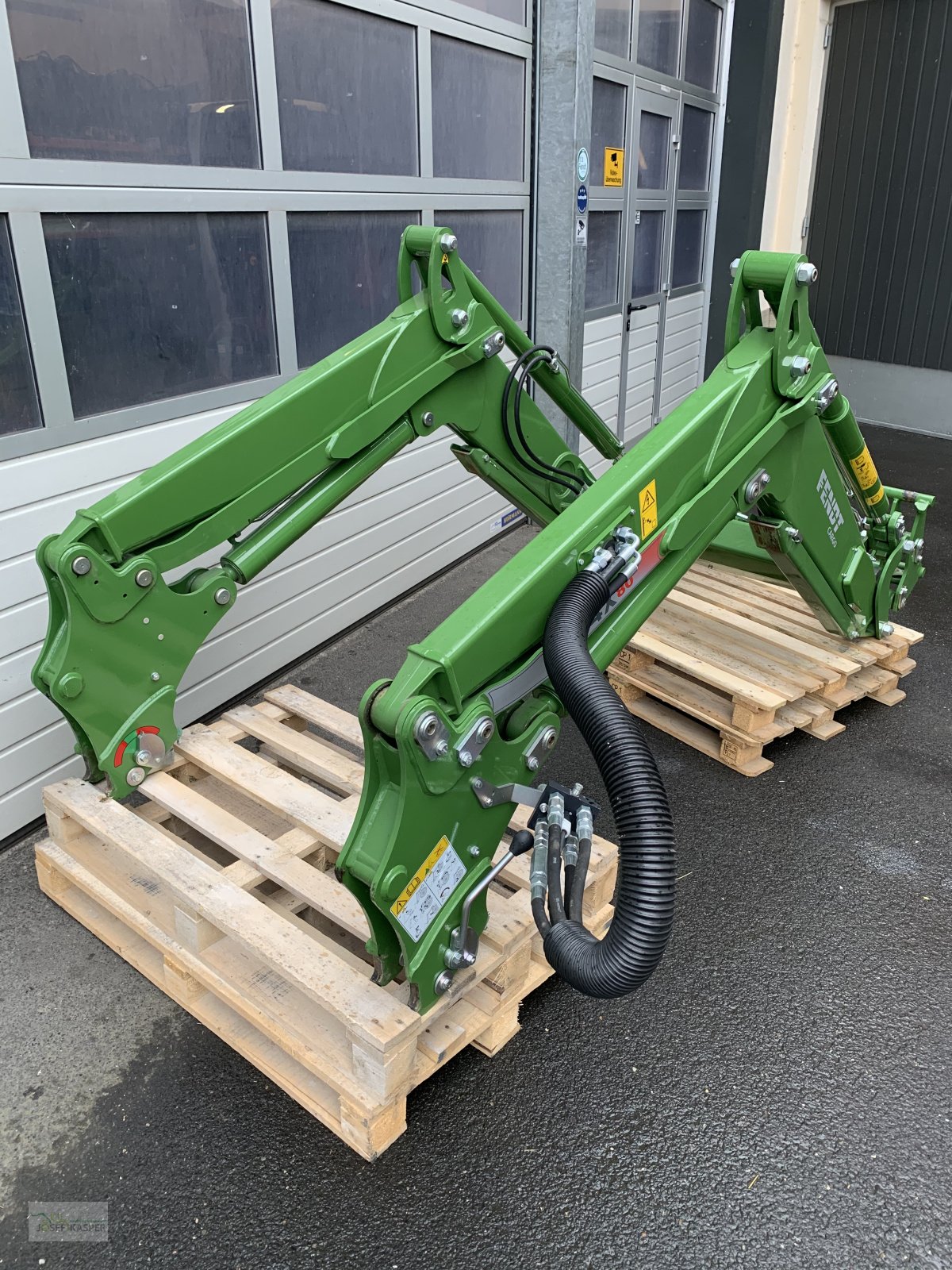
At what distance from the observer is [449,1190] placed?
2.30 m

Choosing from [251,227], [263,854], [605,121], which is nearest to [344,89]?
[251,227]

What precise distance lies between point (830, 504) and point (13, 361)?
306 cm

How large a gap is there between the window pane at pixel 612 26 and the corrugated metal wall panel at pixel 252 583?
314 centimetres

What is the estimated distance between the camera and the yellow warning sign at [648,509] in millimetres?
2654

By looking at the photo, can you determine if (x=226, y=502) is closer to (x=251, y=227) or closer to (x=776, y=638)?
(x=251, y=227)

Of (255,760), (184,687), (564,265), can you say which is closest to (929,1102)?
(255,760)

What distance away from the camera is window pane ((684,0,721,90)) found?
7.79 m

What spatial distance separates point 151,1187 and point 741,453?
266 cm

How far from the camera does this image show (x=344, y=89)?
172 inches

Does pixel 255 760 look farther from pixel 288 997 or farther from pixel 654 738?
pixel 654 738

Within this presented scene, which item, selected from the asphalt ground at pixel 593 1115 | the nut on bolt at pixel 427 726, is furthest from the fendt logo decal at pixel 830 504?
the nut on bolt at pixel 427 726

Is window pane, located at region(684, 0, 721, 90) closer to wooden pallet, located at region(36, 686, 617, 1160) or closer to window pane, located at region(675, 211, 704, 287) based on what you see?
window pane, located at region(675, 211, 704, 287)

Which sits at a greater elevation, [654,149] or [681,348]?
[654,149]

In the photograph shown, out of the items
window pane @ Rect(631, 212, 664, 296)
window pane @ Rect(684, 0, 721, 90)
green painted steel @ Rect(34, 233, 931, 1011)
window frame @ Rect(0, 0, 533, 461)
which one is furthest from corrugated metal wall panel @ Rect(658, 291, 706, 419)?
green painted steel @ Rect(34, 233, 931, 1011)
